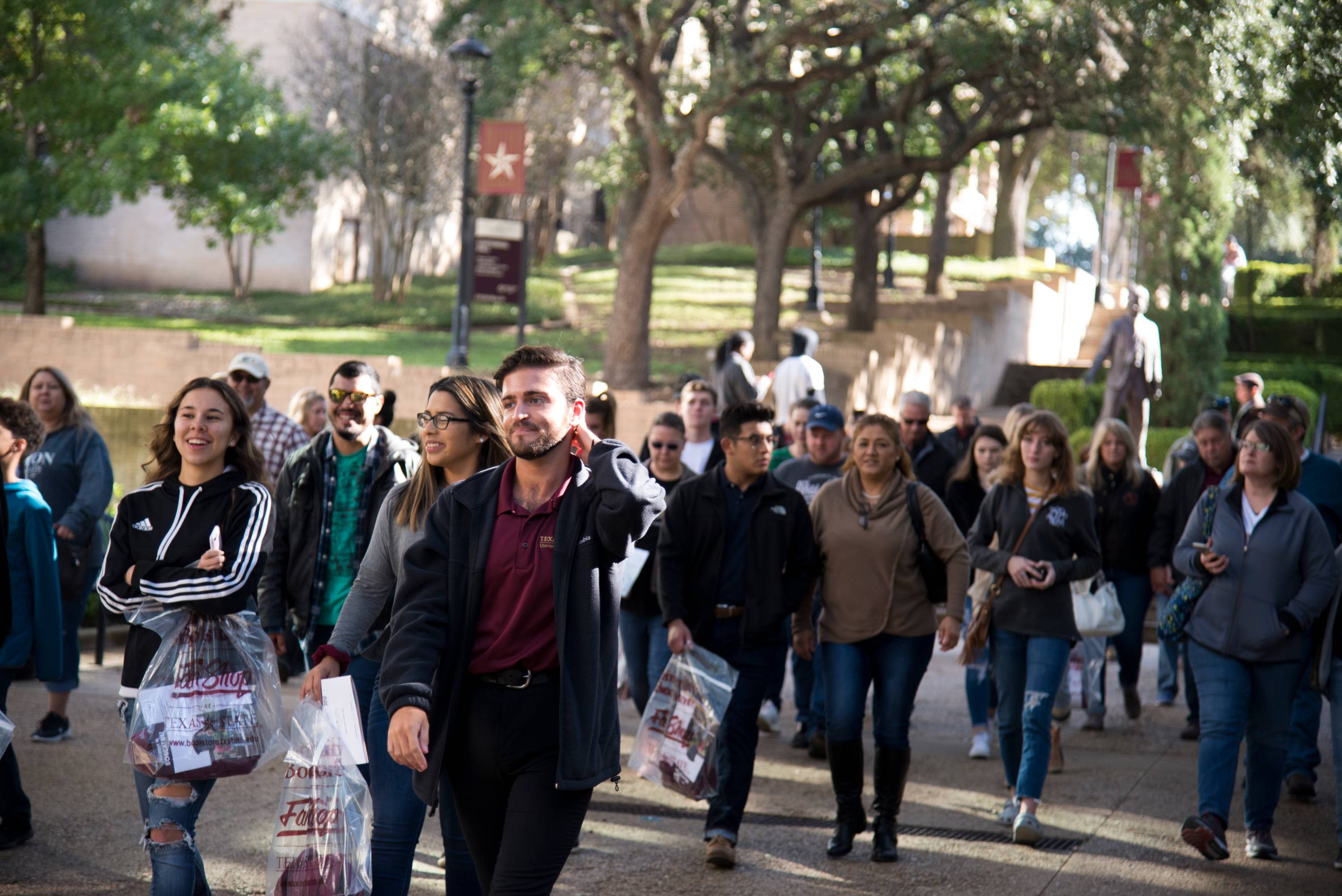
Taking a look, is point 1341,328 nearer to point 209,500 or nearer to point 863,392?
point 863,392

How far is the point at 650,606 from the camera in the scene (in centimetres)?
769

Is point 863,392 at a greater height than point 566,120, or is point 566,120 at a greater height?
point 566,120

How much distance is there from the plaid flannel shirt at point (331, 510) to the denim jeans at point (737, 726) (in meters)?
1.72

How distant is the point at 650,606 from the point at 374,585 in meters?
3.22

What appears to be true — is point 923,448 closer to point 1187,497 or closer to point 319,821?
point 1187,497

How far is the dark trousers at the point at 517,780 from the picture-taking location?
3553mm

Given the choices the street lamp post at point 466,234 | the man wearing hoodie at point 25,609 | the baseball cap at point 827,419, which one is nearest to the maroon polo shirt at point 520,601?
the man wearing hoodie at point 25,609

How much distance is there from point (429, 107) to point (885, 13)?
15.3m

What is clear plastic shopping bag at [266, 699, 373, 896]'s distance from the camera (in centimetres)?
418

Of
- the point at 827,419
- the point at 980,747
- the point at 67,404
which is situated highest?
the point at 827,419

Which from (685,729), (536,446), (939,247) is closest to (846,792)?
(685,729)

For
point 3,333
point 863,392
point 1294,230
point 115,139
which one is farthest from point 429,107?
point 1294,230

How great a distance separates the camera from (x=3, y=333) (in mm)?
25562

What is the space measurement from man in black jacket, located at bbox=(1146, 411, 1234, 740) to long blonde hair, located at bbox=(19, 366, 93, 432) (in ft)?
21.8
